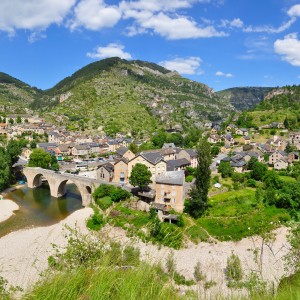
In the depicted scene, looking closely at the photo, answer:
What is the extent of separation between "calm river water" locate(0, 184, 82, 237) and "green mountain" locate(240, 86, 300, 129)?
74615mm

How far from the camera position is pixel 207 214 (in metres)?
37.4

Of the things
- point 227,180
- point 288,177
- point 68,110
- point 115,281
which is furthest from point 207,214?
point 68,110

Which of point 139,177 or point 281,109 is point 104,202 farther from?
point 281,109

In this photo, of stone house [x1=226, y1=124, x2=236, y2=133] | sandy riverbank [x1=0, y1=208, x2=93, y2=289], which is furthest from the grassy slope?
sandy riverbank [x1=0, y1=208, x2=93, y2=289]

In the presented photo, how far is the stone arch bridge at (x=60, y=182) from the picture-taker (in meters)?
48.2

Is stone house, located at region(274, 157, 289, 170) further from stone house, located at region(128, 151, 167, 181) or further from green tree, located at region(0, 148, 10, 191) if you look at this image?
green tree, located at region(0, 148, 10, 191)

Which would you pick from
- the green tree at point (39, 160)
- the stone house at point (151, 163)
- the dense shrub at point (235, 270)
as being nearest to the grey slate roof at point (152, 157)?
the stone house at point (151, 163)

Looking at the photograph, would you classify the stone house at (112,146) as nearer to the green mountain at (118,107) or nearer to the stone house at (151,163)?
the green mountain at (118,107)

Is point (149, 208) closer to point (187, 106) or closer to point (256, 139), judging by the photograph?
point (256, 139)

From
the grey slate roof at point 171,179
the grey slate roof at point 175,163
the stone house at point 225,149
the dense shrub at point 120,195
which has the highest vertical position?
the stone house at point 225,149

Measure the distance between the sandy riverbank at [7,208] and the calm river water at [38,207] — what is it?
737mm

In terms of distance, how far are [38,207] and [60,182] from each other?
6584 millimetres

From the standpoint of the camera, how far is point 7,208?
149 feet

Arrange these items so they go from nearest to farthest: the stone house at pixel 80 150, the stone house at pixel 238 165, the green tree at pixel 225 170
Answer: the green tree at pixel 225 170 < the stone house at pixel 238 165 < the stone house at pixel 80 150
